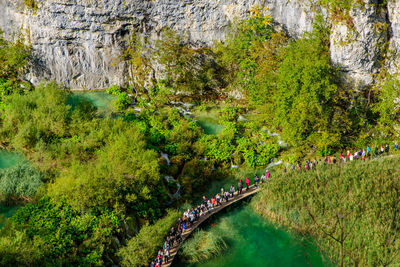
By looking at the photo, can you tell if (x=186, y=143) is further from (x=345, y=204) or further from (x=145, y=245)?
(x=345, y=204)

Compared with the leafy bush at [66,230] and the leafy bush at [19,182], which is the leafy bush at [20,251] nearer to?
the leafy bush at [66,230]

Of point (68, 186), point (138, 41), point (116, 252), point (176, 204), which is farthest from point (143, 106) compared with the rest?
point (116, 252)

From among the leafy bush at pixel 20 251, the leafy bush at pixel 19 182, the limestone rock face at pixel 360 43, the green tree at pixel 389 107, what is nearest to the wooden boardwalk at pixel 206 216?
the leafy bush at pixel 20 251

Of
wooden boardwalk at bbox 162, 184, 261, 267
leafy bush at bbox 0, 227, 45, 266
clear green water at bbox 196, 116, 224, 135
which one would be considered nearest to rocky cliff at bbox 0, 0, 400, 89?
clear green water at bbox 196, 116, 224, 135

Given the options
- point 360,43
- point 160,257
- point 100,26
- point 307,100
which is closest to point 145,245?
point 160,257

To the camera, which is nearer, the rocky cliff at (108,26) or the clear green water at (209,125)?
the clear green water at (209,125)

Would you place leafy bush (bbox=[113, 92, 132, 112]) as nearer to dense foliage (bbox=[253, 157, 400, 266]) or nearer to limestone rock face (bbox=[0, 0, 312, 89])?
limestone rock face (bbox=[0, 0, 312, 89])

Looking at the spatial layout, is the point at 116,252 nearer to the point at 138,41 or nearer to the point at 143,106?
the point at 143,106
